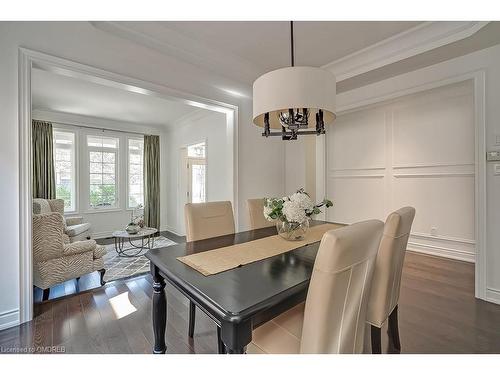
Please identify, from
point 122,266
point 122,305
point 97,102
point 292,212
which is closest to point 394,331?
point 292,212

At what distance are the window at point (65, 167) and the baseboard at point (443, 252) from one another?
6.28 m

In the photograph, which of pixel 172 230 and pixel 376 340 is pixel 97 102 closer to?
pixel 172 230

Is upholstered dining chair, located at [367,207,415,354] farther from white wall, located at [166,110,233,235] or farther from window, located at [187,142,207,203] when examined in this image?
window, located at [187,142,207,203]

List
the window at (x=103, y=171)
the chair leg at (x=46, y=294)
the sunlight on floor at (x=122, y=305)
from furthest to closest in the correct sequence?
the window at (x=103, y=171)
the chair leg at (x=46, y=294)
the sunlight on floor at (x=122, y=305)

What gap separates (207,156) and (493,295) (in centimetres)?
436

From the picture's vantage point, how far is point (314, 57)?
282cm

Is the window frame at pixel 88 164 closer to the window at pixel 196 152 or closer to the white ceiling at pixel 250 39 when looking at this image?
the window at pixel 196 152

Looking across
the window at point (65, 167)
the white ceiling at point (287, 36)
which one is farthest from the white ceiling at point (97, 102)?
the white ceiling at point (287, 36)

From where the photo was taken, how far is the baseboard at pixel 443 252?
305 cm

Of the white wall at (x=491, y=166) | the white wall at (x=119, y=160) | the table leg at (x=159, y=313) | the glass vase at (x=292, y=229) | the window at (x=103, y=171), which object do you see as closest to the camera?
the table leg at (x=159, y=313)

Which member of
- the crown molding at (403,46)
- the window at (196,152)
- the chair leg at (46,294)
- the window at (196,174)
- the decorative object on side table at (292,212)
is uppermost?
the crown molding at (403,46)

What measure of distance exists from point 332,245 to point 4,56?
105 inches

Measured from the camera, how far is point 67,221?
428cm

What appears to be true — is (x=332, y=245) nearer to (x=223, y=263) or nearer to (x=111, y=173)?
(x=223, y=263)
